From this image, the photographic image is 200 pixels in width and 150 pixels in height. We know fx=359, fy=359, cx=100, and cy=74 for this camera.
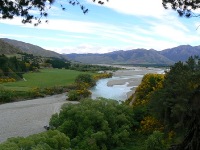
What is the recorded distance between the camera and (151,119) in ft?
92.8

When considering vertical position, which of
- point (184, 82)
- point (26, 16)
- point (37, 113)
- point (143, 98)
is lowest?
point (37, 113)

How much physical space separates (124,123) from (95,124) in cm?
285

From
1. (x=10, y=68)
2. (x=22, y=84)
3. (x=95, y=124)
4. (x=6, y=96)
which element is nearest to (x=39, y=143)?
(x=95, y=124)

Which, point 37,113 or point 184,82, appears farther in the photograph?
point 37,113

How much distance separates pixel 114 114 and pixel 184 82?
7152 millimetres

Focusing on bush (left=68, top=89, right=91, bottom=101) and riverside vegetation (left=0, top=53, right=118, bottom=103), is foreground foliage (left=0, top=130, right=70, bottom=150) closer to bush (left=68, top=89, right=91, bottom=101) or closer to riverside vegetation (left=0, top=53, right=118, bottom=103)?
bush (left=68, top=89, right=91, bottom=101)

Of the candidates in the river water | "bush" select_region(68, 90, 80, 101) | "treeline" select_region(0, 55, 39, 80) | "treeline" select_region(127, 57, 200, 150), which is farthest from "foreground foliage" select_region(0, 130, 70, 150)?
"treeline" select_region(0, 55, 39, 80)

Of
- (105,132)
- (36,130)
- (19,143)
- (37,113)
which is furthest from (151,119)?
(37,113)

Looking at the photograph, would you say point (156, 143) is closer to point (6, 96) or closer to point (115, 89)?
point (6, 96)

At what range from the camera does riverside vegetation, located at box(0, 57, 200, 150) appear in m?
20.2

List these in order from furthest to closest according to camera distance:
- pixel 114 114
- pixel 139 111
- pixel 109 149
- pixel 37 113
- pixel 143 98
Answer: pixel 37 113 < pixel 143 98 < pixel 139 111 < pixel 114 114 < pixel 109 149

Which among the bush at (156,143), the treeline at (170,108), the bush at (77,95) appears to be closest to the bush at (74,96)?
the bush at (77,95)

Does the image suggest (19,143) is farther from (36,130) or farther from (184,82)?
(36,130)

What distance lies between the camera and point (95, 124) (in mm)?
26156
